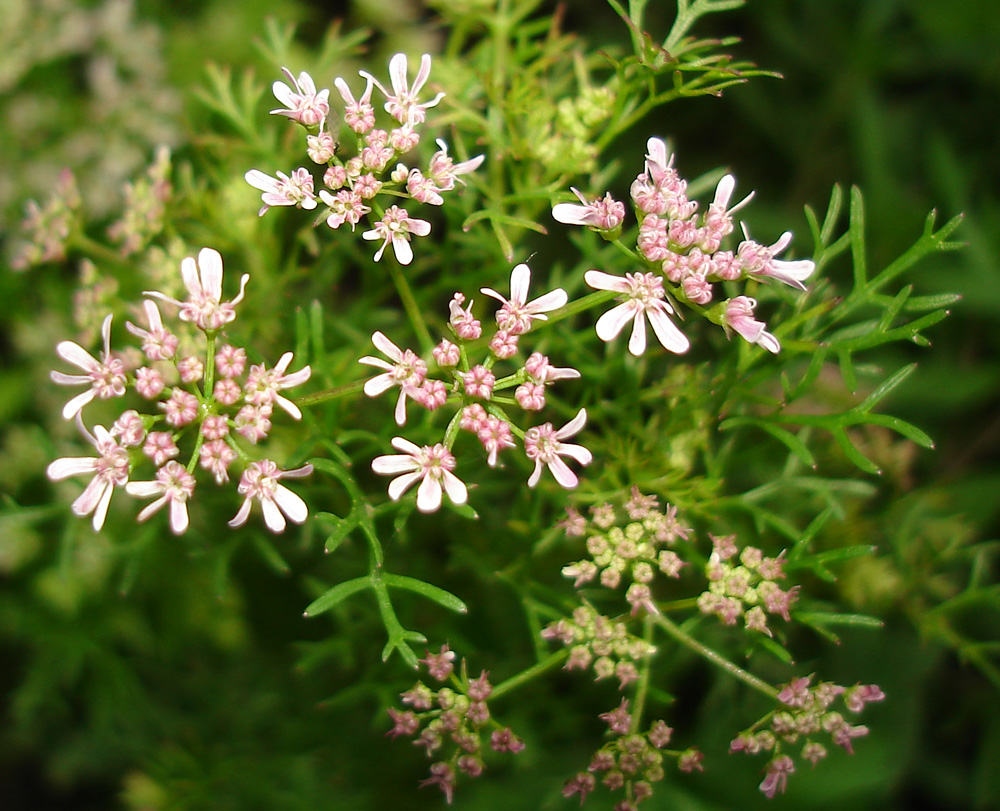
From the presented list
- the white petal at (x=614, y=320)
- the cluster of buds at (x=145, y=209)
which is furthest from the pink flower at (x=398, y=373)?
the cluster of buds at (x=145, y=209)

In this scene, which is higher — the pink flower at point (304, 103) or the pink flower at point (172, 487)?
the pink flower at point (304, 103)

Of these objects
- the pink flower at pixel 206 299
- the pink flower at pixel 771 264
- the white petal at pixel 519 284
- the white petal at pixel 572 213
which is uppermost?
the white petal at pixel 572 213

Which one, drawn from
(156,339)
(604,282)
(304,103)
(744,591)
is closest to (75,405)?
(156,339)

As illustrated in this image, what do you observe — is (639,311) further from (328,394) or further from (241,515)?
(241,515)

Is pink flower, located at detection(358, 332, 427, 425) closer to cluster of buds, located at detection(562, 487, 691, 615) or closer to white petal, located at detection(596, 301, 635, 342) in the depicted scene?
white petal, located at detection(596, 301, 635, 342)

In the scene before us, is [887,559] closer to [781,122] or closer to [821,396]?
[821,396]

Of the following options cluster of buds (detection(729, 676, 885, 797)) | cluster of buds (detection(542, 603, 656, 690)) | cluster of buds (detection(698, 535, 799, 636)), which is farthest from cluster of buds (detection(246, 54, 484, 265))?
cluster of buds (detection(729, 676, 885, 797))

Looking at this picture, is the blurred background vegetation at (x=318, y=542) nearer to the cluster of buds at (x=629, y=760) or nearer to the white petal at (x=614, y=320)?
the cluster of buds at (x=629, y=760)
